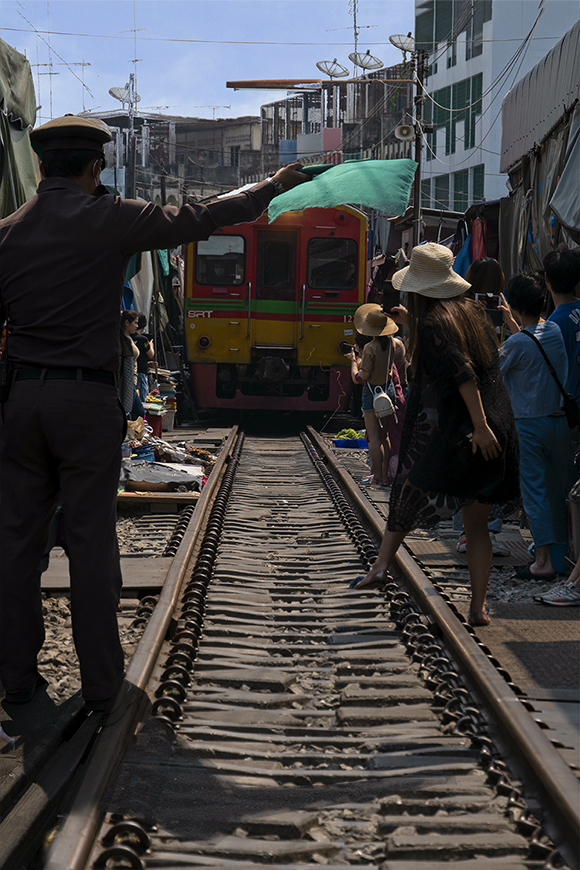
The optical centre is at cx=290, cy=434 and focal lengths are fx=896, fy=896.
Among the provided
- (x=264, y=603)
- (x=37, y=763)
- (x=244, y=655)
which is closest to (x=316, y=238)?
(x=264, y=603)

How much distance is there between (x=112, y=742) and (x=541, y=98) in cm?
694

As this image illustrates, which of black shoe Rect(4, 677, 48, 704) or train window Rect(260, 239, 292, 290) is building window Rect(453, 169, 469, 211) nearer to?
train window Rect(260, 239, 292, 290)

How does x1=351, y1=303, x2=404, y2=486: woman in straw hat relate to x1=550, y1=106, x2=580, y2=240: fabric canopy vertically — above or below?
below

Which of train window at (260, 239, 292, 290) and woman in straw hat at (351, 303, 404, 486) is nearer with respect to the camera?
woman in straw hat at (351, 303, 404, 486)

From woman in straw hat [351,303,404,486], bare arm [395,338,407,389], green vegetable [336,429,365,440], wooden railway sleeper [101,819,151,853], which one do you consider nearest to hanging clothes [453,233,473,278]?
bare arm [395,338,407,389]

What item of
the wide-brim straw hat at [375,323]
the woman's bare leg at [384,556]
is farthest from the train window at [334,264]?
the woman's bare leg at [384,556]

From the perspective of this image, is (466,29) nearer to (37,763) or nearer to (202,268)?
(202,268)

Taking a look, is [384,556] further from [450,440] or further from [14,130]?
[14,130]

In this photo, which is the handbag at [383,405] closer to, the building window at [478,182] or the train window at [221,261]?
the train window at [221,261]

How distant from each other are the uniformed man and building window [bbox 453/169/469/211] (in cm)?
3455

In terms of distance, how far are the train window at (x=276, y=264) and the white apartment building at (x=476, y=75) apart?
20490 mm

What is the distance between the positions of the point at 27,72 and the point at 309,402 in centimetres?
898

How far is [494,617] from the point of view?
15.2 feet

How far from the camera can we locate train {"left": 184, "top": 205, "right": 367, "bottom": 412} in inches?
551
